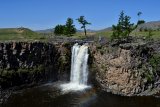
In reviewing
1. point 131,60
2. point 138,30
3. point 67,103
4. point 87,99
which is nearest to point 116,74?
point 131,60

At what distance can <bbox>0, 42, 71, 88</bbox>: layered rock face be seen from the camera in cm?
5919

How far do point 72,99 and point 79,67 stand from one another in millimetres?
12717

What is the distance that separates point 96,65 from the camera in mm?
62250

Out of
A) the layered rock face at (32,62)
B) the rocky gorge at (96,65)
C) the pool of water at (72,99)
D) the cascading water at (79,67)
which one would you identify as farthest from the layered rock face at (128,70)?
the layered rock face at (32,62)

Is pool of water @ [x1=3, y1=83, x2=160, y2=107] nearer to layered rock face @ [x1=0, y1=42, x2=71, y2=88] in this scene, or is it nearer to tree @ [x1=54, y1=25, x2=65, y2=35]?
layered rock face @ [x1=0, y1=42, x2=71, y2=88]

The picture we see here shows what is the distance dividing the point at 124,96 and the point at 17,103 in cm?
1948

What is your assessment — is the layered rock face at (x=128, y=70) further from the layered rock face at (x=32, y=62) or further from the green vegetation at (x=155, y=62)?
the layered rock face at (x=32, y=62)

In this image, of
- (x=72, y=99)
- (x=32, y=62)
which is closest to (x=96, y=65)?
(x=72, y=99)

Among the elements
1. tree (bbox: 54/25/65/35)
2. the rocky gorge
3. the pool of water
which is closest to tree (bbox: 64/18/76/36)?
tree (bbox: 54/25/65/35)

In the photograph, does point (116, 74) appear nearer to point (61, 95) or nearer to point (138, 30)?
point (61, 95)

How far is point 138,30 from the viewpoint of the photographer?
321 ft

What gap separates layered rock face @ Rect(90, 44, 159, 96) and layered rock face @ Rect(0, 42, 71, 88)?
1032 cm

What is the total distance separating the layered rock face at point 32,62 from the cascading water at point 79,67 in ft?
4.23

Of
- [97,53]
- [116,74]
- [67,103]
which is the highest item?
[97,53]
